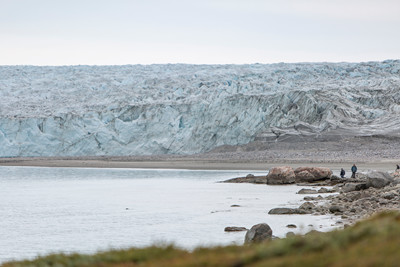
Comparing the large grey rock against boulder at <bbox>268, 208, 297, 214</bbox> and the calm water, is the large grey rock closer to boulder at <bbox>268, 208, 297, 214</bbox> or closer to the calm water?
the calm water

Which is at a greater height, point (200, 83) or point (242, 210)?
point (200, 83)

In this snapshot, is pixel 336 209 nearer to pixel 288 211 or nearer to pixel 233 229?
pixel 288 211

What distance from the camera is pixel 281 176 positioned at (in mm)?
35500

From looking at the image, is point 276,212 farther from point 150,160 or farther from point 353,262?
point 150,160

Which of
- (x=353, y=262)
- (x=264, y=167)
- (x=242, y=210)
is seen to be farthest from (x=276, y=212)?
(x=264, y=167)

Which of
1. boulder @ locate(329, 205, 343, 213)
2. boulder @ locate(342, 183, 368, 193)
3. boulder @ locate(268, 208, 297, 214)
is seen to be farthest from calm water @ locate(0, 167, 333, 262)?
boulder @ locate(342, 183, 368, 193)

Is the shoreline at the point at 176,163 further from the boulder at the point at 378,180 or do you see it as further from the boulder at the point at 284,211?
the boulder at the point at 284,211

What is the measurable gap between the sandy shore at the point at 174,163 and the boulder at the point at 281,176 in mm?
9634

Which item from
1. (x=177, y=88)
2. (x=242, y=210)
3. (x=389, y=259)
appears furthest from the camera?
(x=177, y=88)

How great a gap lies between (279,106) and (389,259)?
190 ft

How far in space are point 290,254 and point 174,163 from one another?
50891 mm

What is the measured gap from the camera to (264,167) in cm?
5056

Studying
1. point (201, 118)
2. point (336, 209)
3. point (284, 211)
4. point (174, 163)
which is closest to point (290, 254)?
point (336, 209)

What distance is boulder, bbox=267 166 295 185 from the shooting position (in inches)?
1400
